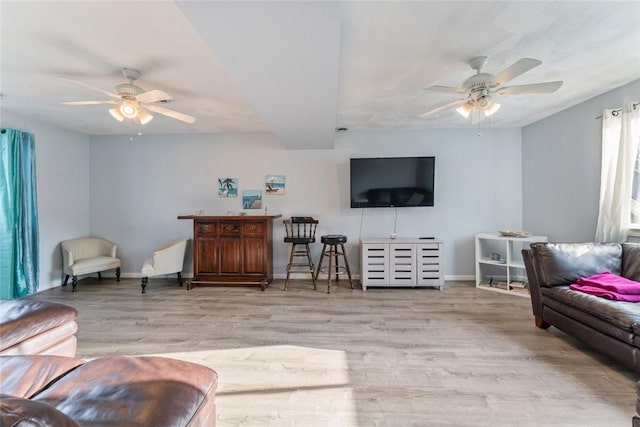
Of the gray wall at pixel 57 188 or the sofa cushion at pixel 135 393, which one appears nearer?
the sofa cushion at pixel 135 393

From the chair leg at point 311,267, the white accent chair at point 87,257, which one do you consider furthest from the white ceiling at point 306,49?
the white accent chair at point 87,257

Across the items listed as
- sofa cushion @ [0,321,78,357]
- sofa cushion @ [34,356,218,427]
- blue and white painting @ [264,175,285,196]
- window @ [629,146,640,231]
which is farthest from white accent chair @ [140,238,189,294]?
window @ [629,146,640,231]

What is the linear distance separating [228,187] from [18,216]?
262cm

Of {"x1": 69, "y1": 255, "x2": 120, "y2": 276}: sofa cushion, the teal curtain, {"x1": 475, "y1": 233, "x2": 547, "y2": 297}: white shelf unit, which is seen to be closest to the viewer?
the teal curtain

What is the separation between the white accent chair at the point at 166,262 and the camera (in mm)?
3951

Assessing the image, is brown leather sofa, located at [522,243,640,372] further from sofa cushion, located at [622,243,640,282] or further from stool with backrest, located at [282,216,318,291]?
stool with backrest, located at [282,216,318,291]

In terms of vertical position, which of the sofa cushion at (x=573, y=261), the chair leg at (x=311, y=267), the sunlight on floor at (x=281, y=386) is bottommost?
the sunlight on floor at (x=281, y=386)

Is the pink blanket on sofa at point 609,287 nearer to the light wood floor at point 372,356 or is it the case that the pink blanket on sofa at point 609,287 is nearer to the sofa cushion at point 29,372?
the light wood floor at point 372,356

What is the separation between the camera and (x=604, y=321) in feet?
6.48

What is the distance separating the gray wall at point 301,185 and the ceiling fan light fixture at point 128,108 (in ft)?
6.58

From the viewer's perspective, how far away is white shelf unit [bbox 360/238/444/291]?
3.97 m

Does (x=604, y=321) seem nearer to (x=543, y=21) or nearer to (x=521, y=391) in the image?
(x=521, y=391)

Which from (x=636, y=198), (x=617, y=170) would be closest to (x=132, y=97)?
(x=617, y=170)

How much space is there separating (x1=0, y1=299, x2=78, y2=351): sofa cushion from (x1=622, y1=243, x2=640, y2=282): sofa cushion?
14.1 feet
